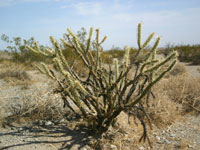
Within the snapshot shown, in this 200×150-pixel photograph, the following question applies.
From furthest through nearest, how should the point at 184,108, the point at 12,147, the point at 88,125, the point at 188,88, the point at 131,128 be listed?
the point at 188,88 → the point at 184,108 → the point at 131,128 → the point at 88,125 → the point at 12,147

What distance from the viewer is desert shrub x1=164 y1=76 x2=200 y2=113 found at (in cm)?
464

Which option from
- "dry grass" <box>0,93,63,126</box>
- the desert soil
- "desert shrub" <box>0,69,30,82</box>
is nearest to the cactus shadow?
→ the desert soil

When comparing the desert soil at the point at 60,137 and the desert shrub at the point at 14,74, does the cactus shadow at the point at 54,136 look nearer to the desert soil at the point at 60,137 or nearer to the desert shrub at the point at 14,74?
the desert soil at the point at 60,137

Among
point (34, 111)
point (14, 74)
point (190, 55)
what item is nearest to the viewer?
point (34, 111)

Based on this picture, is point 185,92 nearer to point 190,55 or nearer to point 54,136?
point 54,136

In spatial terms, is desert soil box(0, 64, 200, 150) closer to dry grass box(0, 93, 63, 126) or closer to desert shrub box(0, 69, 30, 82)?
dry grass box(0, 93, 63, 126)

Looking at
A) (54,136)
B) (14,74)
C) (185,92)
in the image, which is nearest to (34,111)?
(54,136)

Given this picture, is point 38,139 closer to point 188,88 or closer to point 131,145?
point 131,145

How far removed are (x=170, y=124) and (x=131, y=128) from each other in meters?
0.89

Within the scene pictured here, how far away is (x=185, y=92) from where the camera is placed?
500cm

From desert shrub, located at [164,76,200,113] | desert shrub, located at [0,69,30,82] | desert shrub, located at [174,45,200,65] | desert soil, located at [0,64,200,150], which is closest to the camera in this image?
desert soil, located at [0,64,200,150]

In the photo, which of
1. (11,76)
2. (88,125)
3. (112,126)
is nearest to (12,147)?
(88,125)

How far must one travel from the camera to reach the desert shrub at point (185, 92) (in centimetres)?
464

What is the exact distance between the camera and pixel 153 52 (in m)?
2.88
